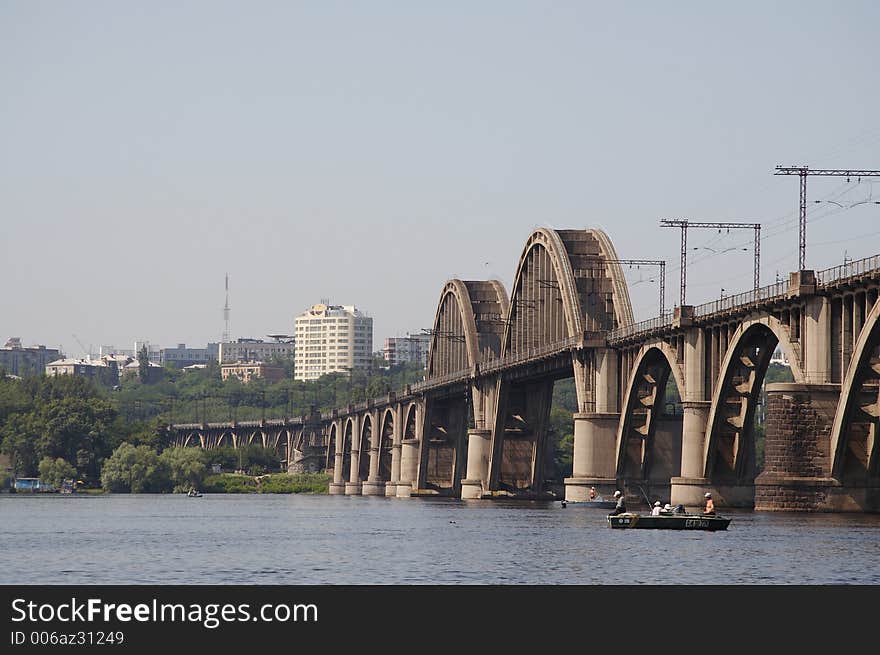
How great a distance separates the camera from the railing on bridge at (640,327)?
124812 millimetres

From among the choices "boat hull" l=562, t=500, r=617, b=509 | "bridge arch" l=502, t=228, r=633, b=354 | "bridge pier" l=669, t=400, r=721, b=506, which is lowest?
"boat hull" l=562, t=500, r=617, b=509

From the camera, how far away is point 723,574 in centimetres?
6219

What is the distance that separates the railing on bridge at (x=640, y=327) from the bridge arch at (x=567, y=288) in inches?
135

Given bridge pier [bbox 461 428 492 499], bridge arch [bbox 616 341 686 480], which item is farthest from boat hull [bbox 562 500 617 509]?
bridge pier [bbox 461 428 492 499]

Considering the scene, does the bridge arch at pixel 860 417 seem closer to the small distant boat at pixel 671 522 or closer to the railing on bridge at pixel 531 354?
the small distant boat at pixel 671 522

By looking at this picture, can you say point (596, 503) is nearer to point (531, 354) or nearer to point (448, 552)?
point (531, 354)

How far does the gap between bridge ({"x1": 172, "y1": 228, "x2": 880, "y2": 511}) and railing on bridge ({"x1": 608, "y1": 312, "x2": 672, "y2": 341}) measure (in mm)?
226

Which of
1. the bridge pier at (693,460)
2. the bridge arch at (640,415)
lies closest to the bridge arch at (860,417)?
the bridge pier at (693,460)

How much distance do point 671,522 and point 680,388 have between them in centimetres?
2741

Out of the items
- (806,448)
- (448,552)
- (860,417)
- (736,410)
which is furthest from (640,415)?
(448,552)

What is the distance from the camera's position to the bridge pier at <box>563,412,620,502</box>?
137m

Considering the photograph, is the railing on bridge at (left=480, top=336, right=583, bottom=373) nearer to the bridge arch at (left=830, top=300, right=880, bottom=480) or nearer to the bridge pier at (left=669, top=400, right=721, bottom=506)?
the bridge pier at (left=669, top=400, right=721, bottom=506)

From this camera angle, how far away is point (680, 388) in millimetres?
119812
